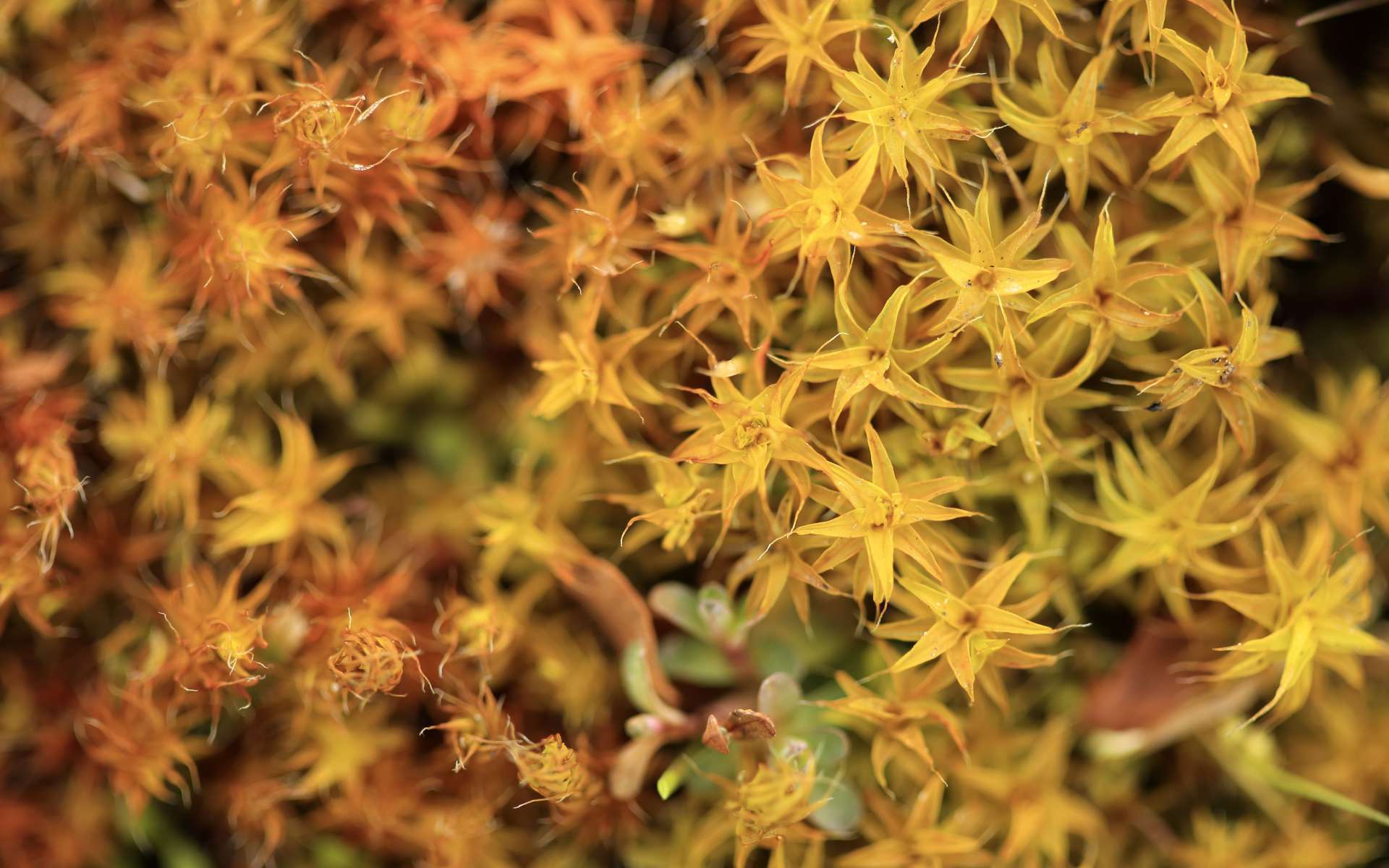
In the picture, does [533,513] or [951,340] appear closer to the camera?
[951,340]

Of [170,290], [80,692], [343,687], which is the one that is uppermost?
[170,290]

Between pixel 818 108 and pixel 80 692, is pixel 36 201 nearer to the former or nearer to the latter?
pixel 80 692

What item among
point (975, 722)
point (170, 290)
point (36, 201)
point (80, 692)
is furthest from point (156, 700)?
point (975, 722)

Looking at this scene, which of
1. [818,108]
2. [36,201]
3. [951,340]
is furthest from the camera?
[36,201]

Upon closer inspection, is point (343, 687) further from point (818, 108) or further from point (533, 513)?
point (818, 108)

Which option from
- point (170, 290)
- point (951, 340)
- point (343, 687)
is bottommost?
point (343, 687)

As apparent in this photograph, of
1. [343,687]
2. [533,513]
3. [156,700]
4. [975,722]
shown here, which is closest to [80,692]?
[156,700]

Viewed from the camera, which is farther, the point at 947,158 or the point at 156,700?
the point at 156,700

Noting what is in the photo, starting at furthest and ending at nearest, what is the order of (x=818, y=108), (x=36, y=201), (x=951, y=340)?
(x=36, y=201)
(x=818, y=108)
(x=951, y=340)

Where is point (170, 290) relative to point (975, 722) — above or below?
above
